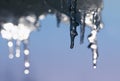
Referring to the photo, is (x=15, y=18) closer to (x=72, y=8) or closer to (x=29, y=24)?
(x=29, y=24)

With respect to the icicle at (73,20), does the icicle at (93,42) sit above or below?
below

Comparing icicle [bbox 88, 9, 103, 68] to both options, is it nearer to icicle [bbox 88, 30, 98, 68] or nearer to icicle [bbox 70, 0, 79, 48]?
icicle [bbox 88, 30, 98, 68]

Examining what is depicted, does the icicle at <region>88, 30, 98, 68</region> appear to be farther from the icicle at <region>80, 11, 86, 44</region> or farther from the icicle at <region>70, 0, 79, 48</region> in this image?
the icicle at <region>70, 0, 79, 48</region>

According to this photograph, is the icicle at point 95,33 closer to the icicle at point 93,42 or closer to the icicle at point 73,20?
the icicle at point 93,42

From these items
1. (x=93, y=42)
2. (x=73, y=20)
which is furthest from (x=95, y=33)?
(x=73, y=20)

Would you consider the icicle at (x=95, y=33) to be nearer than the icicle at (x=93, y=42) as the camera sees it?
Yes

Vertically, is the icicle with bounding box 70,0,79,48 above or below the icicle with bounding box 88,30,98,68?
above

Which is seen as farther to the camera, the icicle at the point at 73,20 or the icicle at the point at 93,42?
the icicle at the point at 93,42

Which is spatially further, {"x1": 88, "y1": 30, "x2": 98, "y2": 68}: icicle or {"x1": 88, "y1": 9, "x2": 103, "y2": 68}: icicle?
{"x1": 88, "y1": 30, "x2": 98, "y2": 68}: icicle

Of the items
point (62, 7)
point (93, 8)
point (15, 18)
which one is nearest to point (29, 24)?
point (15, 18)

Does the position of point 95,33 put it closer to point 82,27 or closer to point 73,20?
point 82,27

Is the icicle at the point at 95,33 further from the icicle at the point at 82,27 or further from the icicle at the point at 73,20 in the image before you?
the icicle at the point at 73,20

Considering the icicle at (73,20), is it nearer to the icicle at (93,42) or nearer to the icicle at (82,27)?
the icicle at (82,27)
